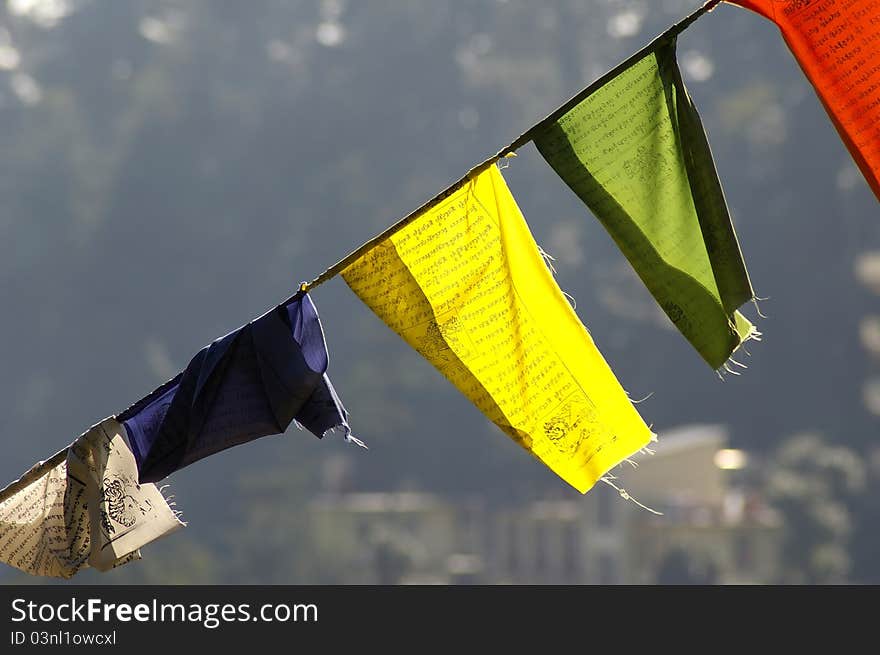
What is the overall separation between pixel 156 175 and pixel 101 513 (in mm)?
41397

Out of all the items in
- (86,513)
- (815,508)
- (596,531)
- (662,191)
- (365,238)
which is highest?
(365,238)

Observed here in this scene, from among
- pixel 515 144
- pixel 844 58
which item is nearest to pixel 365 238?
pixel 515 144

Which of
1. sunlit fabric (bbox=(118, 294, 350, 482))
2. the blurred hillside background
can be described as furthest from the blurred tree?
sunlit fabric (bbox=(118, 294, 350, 482))

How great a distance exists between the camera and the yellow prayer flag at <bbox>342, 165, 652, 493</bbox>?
2.84 metres

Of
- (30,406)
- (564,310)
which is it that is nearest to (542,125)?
(564,310)

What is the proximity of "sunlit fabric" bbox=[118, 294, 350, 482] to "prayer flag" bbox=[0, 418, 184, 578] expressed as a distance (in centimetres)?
12

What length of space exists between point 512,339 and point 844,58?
2.76 ft

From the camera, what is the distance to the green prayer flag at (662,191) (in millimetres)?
2703

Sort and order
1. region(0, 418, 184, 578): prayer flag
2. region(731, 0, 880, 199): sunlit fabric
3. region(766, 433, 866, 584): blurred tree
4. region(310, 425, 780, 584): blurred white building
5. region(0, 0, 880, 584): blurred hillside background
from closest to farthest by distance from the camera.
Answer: region(731, 0, 880, 199): sunlit fabric → region(0, 418, 184, 578): prayer flag → region(310, 425, 780, 584): blurred white building → region(766, 433, 866, 584): blurred tree → region(0, 0, 880, 584): blurred hillside background

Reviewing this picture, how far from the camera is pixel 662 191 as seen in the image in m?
2.73

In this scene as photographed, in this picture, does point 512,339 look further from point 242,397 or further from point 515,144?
point 242,397

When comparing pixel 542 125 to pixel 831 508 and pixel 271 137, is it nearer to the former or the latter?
pixel 831 508

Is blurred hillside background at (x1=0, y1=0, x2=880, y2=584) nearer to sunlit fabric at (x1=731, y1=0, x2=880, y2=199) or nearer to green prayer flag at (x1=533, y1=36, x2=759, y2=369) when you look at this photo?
green prayer flag at (x1=533, y1=36, x2=759, y2=369)

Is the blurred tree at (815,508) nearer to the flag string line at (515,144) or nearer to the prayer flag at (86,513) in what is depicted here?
the prayer flag at (86,513)
